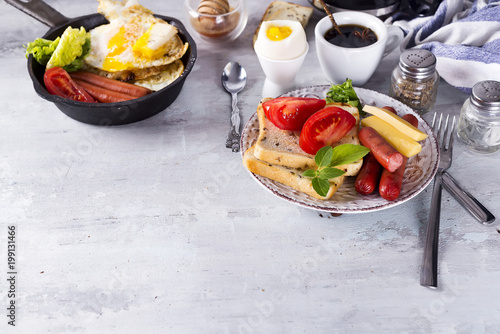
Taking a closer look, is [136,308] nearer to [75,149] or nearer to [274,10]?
[75,149]

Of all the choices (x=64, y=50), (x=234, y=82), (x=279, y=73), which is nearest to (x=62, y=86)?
(x=64, y=50)

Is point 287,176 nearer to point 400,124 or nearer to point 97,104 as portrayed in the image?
point 400,124

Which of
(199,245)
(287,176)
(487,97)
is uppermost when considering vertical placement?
(487,97)

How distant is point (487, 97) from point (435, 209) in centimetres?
34

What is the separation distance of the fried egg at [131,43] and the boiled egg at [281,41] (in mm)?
280

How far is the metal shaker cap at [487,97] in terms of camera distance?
1.23m

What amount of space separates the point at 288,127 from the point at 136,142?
1.62 ft

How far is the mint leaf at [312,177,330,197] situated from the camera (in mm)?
1071

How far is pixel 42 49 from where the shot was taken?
1.44 meters

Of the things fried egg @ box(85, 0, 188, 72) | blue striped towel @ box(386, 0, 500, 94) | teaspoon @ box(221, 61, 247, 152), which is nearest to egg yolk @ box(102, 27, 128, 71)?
fried egg @ box(85, 0, 188, 72)

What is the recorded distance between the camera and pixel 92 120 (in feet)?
4.76

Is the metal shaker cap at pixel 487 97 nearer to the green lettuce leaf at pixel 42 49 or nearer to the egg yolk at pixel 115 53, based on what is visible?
the egg yolk at pixel 115 53

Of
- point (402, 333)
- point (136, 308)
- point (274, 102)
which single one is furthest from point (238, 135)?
point (402, 333)

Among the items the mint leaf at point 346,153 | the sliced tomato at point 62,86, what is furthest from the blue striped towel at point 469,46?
the sliced tomato at point 62,86
